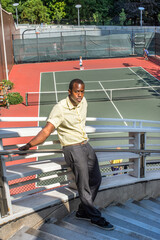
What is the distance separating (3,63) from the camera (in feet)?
85.2

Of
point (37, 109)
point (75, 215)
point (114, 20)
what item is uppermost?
point (114, 20)

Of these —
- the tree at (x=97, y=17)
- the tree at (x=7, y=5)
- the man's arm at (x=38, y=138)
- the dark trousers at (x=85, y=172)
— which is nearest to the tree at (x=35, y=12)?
the tree at (x=7, y=5)

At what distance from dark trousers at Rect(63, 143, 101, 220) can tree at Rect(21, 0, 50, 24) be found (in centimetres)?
6664

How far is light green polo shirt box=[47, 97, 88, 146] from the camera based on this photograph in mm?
3715

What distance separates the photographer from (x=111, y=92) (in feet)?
70.9

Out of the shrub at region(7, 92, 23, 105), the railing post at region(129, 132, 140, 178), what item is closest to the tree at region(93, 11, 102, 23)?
the shrub at region(7, 92, 23, 105)

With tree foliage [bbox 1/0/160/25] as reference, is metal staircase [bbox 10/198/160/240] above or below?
below

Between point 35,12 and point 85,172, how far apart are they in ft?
227

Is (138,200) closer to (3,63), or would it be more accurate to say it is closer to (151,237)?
(151,237)

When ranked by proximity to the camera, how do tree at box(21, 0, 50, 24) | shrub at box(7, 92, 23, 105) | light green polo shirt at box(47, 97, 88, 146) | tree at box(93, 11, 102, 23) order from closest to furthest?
light green polo shirt at box(47, 97, 88, 146), shrub at box(7, 92, 23, 105), tree at box(93, 11, 102, 23), tree at box(21, 0, 50, 24)

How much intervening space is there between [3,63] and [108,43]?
47.0ft

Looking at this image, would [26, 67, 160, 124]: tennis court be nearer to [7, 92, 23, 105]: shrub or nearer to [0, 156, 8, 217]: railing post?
[7, 92, 23, 105]: shrub

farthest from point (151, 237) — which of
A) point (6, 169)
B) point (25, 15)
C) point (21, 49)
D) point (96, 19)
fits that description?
point (25, 15)

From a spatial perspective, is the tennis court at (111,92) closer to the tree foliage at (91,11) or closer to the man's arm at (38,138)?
the man's arm at (38,138)
